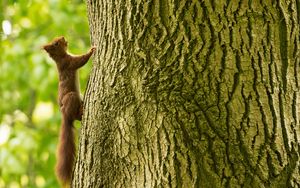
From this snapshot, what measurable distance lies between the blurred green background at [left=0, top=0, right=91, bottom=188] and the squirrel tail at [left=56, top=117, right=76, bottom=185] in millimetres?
2073

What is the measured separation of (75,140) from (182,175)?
0.81 metres

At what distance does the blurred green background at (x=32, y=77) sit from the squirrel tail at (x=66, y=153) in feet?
6.80

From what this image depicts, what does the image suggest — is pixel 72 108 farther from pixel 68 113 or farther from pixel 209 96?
pixel 209 96

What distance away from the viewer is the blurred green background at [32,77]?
571 centimetres

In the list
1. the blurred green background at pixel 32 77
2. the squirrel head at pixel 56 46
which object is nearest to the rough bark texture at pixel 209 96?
the squirrel head at pixel 56 46

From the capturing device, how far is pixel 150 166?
7.52 ft

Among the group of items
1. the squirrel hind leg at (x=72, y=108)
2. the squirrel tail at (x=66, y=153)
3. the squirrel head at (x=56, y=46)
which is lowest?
the squirrel tail at (x=66, y=153)

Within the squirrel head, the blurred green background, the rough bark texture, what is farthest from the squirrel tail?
the blurred green background

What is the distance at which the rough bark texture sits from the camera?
2.22 m

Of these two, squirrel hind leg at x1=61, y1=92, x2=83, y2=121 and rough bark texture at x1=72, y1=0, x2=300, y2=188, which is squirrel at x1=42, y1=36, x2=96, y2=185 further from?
rough bark texture at x1=72, y1=0, x2=300, y2=188

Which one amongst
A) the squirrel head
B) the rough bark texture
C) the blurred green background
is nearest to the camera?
the rough bark texture

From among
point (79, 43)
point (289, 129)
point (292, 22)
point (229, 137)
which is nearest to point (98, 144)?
point (229, 137)

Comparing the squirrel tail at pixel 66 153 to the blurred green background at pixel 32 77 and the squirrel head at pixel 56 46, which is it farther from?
the blurred green background at pixel 32 77

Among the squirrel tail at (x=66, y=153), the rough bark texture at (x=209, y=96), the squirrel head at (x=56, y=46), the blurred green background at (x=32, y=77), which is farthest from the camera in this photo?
the blurred green background at (x=32, y=77)
